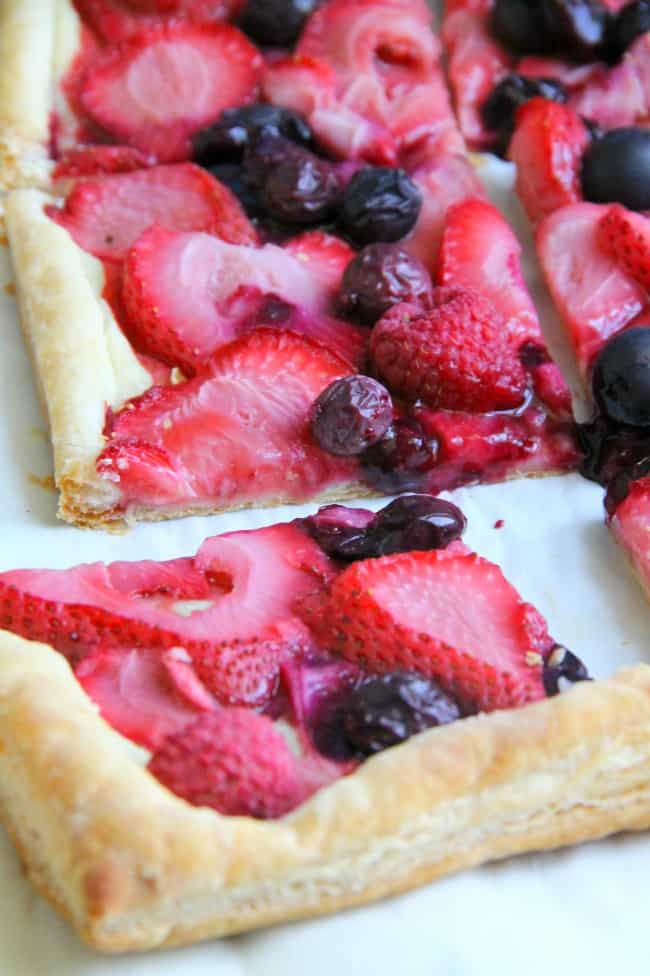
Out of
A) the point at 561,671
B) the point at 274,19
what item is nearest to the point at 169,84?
the point at 274,19

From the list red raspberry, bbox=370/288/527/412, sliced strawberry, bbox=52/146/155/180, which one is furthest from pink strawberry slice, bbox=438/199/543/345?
sliced strawberry, bbox=52/146/155/180

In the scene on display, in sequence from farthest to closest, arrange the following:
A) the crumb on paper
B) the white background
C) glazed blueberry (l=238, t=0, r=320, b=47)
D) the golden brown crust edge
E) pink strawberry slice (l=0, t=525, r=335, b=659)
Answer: glazed blueberry (l=238, t=0, r=320, b=47)
the crumb on paper
pink strawberry slice (l=0, t=525, r=335, b=659)
the white background
the golden brown crust edge

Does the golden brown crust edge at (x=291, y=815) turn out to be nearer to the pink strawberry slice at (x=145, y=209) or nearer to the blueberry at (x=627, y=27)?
the pink strawberry slice at (x=145, y=209)

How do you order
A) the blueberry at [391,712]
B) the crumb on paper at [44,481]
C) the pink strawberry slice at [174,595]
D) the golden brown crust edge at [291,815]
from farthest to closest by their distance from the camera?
the crumb on paper at [44,481], the pink strawberry slice at [174,595], the blueberry at [391,712], the golden brown crust edge at [291,815]

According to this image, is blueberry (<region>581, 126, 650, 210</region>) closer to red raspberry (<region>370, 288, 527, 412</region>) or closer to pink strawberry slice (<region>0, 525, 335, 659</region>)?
red raspberry (<region>370, 288, 527, 412</region>)

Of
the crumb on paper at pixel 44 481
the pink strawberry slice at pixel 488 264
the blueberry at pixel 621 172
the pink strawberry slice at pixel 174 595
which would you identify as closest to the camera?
the pink strawberry slice at pixel 174 595

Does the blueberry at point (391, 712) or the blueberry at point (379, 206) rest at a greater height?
the blueberry at point (379, 206)

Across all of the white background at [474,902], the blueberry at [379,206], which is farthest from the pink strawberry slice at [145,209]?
the white background at [474,902]
